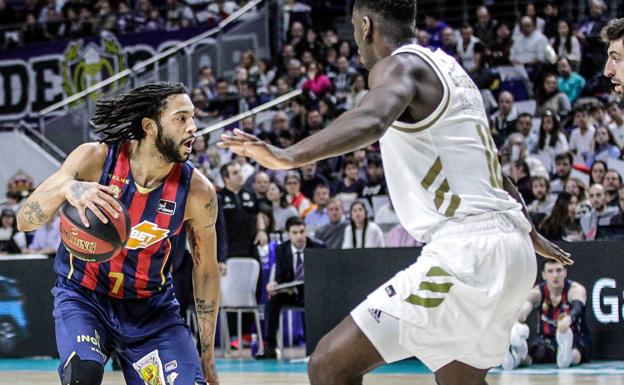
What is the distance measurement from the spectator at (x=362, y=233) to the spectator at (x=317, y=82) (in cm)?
412

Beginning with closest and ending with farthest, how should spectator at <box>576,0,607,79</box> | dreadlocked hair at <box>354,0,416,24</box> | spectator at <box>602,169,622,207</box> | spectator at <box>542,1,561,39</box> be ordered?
dreadlocked hair at <box>354,0,416,24</box> → spectator at <box>602,169,622,207</box> → spectator at <box>576,0,607,79</box> → spectator at <box>542,1,561,39</box>

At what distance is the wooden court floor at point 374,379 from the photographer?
8.09 metres

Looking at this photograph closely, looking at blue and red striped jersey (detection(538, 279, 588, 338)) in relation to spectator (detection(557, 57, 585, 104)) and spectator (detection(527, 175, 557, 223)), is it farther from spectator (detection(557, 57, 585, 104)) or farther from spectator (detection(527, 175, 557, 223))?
spectator (detection(557, 57, 585, 104))

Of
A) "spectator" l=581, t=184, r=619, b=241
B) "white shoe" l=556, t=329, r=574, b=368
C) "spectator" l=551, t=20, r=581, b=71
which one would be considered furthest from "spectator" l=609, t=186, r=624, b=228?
"spectator" l=551, t=20, r=581, b=71

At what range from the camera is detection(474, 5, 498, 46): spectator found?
48.0ft

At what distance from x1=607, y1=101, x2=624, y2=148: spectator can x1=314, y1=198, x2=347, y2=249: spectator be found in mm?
3352

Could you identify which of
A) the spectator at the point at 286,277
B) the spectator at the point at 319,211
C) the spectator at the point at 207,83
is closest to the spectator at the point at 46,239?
the spectator at the point at 319,211

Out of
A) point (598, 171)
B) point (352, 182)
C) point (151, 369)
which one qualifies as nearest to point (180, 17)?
point (352, 182)

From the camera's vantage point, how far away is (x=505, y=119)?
1284cm

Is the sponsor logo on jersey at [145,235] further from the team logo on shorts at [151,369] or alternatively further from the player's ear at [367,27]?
the player's ear at [367,27]

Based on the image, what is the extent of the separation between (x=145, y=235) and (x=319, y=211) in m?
7.00

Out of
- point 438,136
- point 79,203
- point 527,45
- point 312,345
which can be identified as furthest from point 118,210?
point 527,45

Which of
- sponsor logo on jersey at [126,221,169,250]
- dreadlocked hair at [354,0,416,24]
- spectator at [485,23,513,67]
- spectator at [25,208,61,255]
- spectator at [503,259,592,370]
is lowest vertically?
spectator at [503,259,592,370]

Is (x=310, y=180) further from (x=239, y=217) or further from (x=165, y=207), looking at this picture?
(x=165, y=207)
